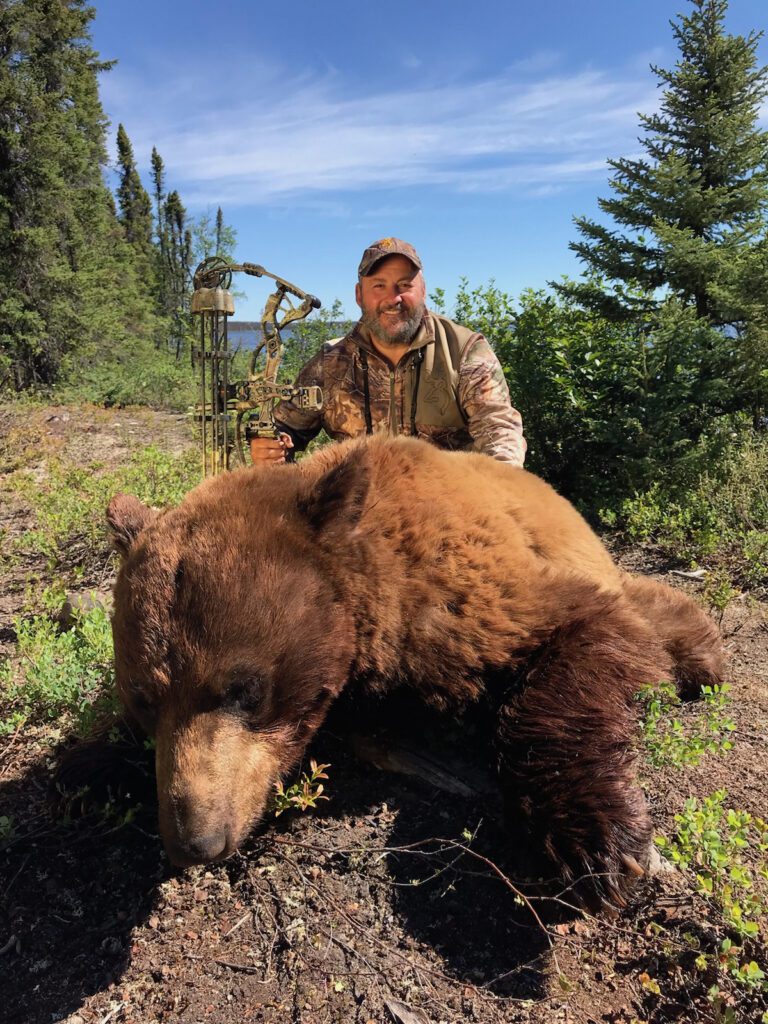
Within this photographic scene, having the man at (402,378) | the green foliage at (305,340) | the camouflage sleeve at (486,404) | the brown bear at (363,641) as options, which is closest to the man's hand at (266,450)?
the man at (402,378)

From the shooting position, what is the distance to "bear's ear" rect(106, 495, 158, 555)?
6.71ft

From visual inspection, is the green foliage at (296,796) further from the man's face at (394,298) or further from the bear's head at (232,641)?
the man's face at (394,298)

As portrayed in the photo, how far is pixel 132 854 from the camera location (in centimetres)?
202

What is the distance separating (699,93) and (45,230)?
45.9ft

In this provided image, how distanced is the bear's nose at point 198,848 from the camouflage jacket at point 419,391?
9.05ft

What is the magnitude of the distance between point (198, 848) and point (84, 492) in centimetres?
551

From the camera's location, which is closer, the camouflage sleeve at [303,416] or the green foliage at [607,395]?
the camouflage sleeve at [303,416]

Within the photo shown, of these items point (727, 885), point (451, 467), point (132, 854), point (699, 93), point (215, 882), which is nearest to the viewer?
point (727, 885)

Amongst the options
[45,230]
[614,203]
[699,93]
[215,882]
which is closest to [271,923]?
[215,882]

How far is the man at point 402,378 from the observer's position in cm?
400

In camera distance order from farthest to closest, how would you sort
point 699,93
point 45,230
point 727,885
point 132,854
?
point 45,230
point 699,93
point 132,854
point 727,885

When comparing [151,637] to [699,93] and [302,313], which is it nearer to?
[302,313]

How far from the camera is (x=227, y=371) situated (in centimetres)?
372

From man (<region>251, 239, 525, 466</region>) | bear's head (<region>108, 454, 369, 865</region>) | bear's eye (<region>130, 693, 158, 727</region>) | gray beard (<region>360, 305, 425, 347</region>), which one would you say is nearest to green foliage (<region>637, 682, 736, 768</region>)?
bear's head (<region>108, 454, 369, 865</region>)
